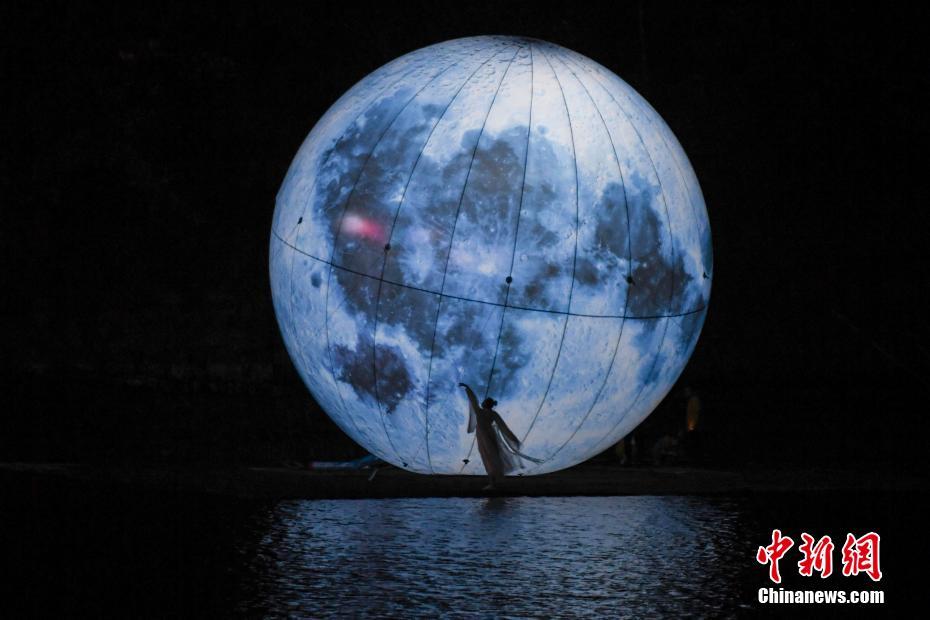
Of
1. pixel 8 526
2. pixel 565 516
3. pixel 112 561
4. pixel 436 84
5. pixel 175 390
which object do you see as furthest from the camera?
pixel 175 390

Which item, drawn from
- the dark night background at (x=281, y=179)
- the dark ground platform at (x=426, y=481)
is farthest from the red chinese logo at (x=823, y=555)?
the dark night background at (x=281, y=179)

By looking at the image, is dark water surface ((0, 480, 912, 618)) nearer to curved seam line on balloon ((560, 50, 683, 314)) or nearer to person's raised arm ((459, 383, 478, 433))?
person's raised arm ((459, 383, 478, 433))

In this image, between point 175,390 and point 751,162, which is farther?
point 751,162

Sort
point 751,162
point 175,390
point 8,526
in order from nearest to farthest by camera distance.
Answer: point 8,526
point 175,390
point 751,162

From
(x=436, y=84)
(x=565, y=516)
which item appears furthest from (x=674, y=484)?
(x=436, y=84)

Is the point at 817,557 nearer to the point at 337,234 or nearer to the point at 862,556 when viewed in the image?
the point at 862,556

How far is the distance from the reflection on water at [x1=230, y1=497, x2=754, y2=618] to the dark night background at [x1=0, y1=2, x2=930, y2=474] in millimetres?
6179

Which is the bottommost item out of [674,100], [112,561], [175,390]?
[112,561]

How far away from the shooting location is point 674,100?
62.0ft

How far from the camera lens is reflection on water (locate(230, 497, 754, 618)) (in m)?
8.00

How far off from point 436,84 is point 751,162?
25.6 ft

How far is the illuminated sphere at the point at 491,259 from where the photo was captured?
11.5 m

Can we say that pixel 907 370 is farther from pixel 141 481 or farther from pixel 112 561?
pixel 112 561

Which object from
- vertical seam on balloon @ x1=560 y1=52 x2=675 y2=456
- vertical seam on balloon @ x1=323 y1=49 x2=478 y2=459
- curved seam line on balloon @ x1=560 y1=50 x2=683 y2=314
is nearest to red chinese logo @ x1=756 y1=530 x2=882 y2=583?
vertical seam on balloon @ x1=560 y1=52 x2=675 y2=456
